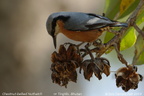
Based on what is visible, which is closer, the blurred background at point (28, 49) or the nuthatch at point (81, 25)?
the nuthatch at point (81, 25)

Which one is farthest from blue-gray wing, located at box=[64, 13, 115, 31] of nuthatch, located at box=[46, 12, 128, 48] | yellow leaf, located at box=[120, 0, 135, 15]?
yellow leaf, located at box=[120, 0, 135, 15]

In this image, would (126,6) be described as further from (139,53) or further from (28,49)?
(28,49)

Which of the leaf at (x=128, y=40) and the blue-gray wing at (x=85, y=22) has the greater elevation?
the blue-gray wing at (x=85, y=22)

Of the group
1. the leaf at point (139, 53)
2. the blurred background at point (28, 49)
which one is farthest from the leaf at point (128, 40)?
the blurred background at point (28, 49)

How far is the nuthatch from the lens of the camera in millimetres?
1248

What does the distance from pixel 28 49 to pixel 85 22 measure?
1.08 metres

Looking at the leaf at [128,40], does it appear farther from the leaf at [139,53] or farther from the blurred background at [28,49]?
the blurred background at [28,49]

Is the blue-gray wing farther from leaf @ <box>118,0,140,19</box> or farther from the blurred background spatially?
the blurred background

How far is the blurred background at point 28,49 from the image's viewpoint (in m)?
2.12

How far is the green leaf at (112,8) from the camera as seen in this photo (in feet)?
4.38

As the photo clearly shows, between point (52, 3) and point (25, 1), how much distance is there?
212 mm

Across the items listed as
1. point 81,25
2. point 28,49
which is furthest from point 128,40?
point 28,49

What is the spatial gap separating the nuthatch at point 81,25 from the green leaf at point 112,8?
0.27 ft

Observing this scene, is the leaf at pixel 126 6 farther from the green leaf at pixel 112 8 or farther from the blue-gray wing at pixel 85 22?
the blue-gray wing at pixel 85 22
